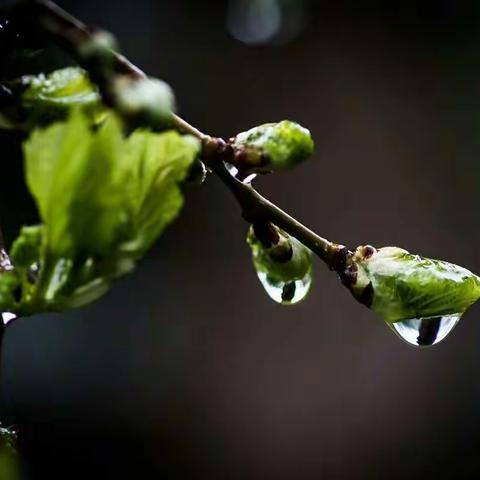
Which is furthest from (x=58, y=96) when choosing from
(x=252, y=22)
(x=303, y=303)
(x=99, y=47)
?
(x=303, y=303)

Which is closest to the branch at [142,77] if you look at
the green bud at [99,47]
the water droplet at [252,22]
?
the green bud at [99,47]

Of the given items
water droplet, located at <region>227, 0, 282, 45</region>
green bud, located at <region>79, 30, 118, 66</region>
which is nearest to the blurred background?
water droplet, located at <region>227, 0, 282, 45</region>

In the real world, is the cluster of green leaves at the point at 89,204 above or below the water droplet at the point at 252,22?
above

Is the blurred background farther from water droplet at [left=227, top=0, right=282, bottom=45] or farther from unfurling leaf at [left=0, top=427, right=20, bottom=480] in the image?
unfurling leaf at [left=0, top=427, right=20, bottom=480]

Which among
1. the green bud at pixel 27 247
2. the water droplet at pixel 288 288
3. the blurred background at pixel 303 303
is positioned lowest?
the blurred background at pixel 303 303

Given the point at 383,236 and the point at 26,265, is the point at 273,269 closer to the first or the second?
the point at 26,265

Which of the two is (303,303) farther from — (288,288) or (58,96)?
(58,96)

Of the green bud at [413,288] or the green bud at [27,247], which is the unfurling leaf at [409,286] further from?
the green bud at [27,247]
